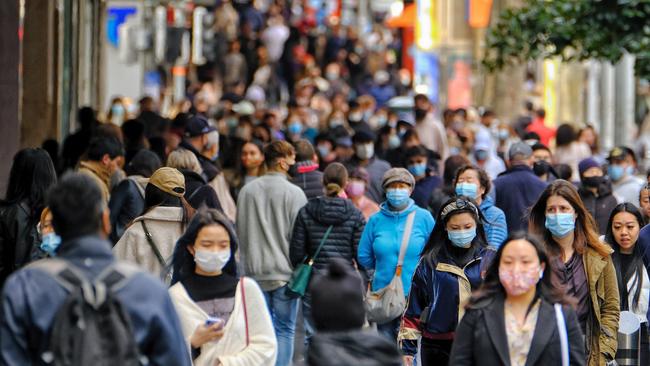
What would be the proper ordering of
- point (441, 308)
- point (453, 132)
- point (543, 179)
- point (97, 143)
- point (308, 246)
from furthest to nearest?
point (453, 132), point (543, 179), point (97, 143), point (308, 246), point (441, 308)

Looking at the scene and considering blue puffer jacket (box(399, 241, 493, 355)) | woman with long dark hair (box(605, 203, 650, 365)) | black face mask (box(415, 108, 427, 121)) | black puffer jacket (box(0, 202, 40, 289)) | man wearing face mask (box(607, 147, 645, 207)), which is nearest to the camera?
blue puffer jacket (box(399, 241, 493, 355))

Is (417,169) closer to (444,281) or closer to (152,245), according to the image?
(152,245)

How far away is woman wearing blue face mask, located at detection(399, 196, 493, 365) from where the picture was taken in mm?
9406

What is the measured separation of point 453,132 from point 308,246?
9.16 m

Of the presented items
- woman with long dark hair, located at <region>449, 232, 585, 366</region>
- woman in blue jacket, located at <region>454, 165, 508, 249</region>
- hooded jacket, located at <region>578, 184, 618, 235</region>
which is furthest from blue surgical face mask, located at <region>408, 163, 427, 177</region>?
woman with long dark hair, located at <region>449, 232, 585, 366</region>

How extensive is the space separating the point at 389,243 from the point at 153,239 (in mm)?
1953

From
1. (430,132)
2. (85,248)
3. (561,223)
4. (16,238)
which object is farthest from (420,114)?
(85,248)

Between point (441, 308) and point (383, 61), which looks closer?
point (441, 308)

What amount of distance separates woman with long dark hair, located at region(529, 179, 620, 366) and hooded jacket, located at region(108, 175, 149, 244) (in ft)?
10.5

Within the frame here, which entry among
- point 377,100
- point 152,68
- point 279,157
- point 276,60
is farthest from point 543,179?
point 152,68

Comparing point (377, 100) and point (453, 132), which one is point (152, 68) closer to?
point (377, 100)

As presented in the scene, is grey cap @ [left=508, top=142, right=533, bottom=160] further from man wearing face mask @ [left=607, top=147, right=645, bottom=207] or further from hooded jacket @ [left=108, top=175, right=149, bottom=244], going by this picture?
hooded jacket @ [left=108, top=175, right=149, bottom=244]

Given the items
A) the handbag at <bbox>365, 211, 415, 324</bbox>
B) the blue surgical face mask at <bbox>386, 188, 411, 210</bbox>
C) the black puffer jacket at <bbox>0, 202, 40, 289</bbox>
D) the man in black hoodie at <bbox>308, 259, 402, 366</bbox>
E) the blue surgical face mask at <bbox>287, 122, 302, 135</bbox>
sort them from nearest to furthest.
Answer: the man in black hoodie at <bbox>308, 259, 402, 366</bbox>
the black puffer jacket at <bbox>0, 202, 40, 289</bbox>
the handbag at <bbox>365, 211, 415, 324</bbox>
the blue surgical face mask at <bbox>386, 188, 411, 210</bbox>
the blue surgical face mask at <bbox>287, 122, 302, 135</bbox>

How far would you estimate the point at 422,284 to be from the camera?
961cm
